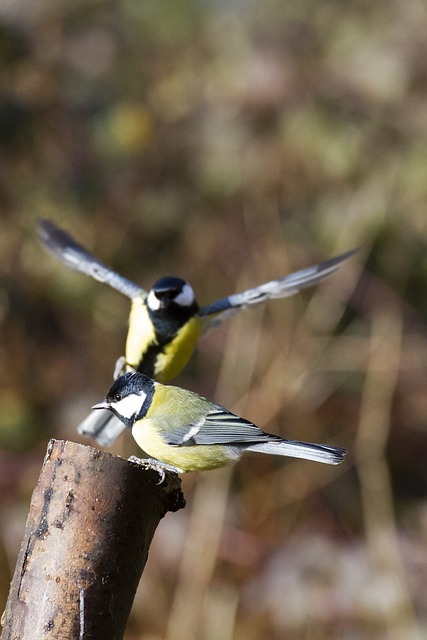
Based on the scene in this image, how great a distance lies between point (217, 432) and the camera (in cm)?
167

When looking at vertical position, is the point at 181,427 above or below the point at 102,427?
below

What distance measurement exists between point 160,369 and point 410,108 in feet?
9.11

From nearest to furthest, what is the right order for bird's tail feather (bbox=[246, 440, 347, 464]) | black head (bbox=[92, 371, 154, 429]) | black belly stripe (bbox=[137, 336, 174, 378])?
bird's tail feather (bbox=[246, 440, 347, 464])
black head (bbox=[92, 371, 154, 429])
black belly stripe (bbox=[137, 336, 174, 378])

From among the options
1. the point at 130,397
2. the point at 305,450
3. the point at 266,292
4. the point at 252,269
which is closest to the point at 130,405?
the point at 130,397

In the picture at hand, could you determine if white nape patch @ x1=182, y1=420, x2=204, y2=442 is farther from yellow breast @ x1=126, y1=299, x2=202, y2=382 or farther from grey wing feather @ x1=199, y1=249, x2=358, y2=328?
grey wing feather @ x1=199, y1=249, x2=358, y2=328

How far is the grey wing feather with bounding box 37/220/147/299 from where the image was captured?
2.57m

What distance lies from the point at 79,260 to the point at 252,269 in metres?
1.48

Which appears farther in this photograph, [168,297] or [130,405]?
[168,297]

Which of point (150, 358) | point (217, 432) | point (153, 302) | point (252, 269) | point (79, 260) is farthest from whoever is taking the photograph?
point (252, 269)

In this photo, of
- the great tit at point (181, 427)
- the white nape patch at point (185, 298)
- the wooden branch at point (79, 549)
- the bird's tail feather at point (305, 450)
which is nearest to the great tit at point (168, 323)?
the white nape patch at point (185, 298)

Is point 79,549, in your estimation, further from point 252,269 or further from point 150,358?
point 252,269

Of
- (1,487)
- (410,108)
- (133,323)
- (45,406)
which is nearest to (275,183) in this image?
(410,108)

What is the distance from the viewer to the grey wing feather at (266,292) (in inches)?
95.3

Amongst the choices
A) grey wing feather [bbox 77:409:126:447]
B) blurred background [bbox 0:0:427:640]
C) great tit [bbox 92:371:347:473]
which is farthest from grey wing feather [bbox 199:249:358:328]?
blurred background [bbox 0:0:427:640]
